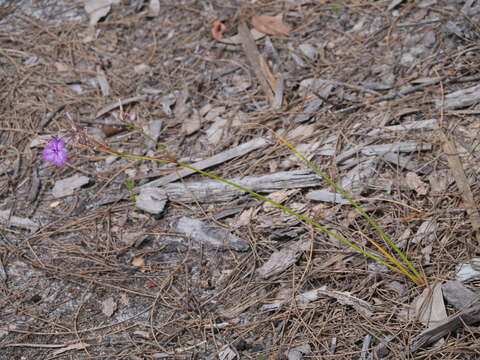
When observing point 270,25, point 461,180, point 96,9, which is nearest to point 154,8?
point 96,9

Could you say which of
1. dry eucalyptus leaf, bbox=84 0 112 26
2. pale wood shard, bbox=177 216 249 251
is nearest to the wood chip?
pale wood shard, bbox=177 216 249 251

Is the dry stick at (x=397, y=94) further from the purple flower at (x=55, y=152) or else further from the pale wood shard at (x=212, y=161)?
the purple flower at (x=55, y=152)

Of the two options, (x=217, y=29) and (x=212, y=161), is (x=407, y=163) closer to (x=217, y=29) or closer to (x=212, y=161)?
(x=212, y=161)

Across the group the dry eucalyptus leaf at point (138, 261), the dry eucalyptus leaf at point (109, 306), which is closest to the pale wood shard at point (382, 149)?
the dry eucalyptus leaf at point (138, 261)

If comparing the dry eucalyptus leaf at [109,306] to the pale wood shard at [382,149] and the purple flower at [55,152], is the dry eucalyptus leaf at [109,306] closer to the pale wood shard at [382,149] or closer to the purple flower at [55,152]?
the purple flower at [55,152]

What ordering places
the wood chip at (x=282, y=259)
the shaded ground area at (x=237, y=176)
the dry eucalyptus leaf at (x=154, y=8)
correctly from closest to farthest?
the shaded ground area at (x=237, y=176) → the wood chip at (x=282, y=259) → the dry eucalyptus leaf at (x=154, y=8)

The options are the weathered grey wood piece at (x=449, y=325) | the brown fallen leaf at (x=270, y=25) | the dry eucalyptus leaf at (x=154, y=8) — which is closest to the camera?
the weathered grey wood piece at (x=449, y=325)

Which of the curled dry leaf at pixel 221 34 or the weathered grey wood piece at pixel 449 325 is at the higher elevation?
the curled dry leaf at pixel 221 34

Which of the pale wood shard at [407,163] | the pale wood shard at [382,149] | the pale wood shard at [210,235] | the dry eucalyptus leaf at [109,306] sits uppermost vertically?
the pale wood shard at [382,149]

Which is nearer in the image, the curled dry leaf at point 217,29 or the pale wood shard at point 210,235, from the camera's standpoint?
the pale wood shard at point 210,235
